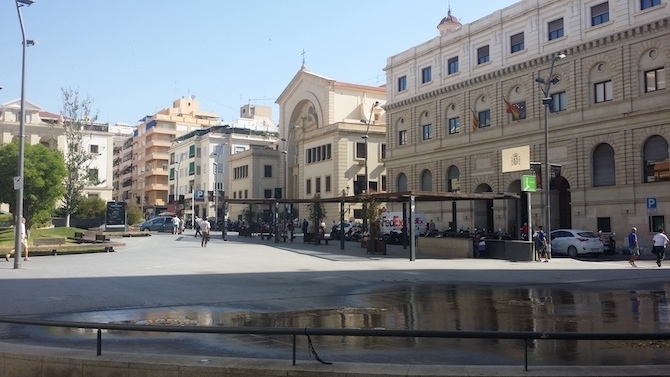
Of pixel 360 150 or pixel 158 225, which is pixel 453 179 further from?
pixel 158 225

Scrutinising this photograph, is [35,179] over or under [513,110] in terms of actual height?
under

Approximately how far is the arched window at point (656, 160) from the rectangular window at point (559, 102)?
6.85m

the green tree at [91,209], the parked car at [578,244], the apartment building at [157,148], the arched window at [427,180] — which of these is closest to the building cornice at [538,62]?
the arched window at [427,180]

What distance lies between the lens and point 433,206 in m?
53.0

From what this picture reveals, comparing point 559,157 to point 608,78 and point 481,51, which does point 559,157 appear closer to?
point 608,78

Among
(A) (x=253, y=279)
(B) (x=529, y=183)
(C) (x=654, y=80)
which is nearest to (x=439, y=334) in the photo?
(A) (x=253, y=279)

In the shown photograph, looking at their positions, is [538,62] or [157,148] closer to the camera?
[538,62]

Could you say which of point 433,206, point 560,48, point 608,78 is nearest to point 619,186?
point 608,78

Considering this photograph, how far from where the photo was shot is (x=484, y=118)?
159 ft

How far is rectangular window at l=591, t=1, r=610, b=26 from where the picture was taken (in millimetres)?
38594

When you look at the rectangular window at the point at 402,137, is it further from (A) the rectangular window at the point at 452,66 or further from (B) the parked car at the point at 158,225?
(B) the parked car at the point at 158,225

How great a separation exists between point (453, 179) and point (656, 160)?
60.4 ft

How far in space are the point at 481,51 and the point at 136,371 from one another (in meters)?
47.1

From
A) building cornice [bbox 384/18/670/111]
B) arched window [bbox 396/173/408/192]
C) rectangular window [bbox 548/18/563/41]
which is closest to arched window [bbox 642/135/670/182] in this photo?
building cornice [bbox 384/18/670/111]
